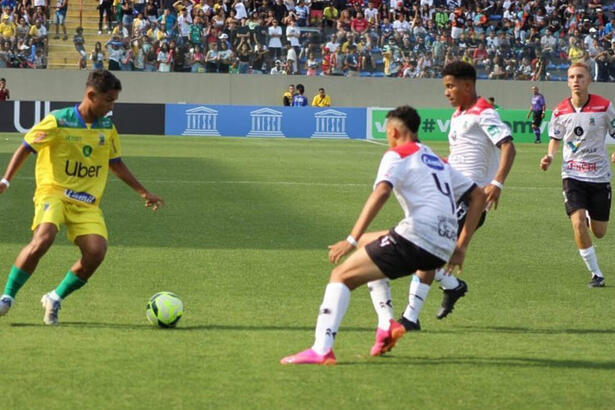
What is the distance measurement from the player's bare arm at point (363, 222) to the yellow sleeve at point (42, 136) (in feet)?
9.22

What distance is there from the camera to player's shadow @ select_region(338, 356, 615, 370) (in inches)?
289

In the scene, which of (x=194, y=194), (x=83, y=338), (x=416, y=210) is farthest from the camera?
(x=194, y=194)

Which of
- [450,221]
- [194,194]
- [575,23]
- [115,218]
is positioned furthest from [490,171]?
[575,23]

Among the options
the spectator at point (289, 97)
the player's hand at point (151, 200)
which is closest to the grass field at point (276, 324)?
the player's hand at point (151, 200)

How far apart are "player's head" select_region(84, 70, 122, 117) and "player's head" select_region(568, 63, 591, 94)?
196 inches

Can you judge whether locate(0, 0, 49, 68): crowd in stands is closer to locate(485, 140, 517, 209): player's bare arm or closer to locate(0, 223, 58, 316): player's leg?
locate(0, 223, 58, 316): player's leg

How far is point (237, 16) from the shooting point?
1825 inches

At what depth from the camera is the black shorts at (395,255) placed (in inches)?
278

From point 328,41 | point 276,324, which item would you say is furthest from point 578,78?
point 328,41

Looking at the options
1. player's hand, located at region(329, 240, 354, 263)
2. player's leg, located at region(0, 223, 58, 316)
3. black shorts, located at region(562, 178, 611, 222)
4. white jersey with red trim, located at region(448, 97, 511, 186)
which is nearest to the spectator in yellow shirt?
black shorts, located at region(562, 178, 611, 222)

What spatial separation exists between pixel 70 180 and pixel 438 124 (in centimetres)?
3297

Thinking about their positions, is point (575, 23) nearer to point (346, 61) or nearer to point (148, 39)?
point (346, 61)

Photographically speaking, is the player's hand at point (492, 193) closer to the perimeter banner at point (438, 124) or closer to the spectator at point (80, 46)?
the perimeter banner at point (438, 124)

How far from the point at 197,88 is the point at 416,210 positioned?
39.4 m
